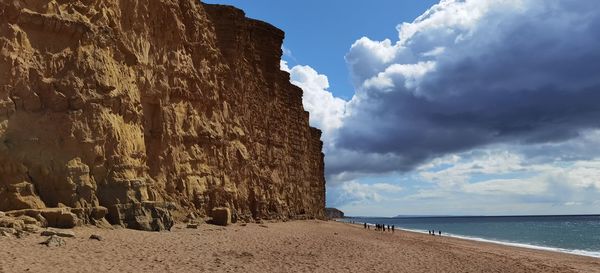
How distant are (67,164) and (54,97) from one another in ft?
7.85

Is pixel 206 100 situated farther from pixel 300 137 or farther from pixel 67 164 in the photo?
pixel 300 137

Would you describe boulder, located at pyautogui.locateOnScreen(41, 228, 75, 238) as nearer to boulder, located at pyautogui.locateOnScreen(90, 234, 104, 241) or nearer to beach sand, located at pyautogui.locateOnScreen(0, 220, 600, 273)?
beach sand, located at pyautogui.locateOnScreen(0, 220, 600, 273)

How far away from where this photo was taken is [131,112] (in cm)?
2025

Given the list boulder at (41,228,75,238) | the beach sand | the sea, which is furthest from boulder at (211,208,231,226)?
the sea

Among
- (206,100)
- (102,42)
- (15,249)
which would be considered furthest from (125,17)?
(15,249)

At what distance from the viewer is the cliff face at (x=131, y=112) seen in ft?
52.9

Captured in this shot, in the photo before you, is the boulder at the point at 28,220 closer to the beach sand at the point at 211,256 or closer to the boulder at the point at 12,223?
the boulder at the point at 12,223

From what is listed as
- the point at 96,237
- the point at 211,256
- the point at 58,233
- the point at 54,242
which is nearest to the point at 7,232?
the point at 58,233

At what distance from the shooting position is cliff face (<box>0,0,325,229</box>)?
16.1m

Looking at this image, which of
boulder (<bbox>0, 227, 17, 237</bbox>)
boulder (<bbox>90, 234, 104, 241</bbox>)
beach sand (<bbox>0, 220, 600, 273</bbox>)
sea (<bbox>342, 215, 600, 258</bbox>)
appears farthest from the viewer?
sea (<bbox>342, 215, 600, 258</bbox>)

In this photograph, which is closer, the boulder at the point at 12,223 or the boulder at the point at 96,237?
the boulder at the point at 12,223

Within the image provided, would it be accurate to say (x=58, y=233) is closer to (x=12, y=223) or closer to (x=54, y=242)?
(x=54, y=242)

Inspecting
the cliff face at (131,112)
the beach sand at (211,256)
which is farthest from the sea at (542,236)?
the cliff face at (131,112)

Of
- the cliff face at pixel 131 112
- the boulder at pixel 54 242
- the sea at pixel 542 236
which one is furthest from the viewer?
the sea at pixel 542 236
